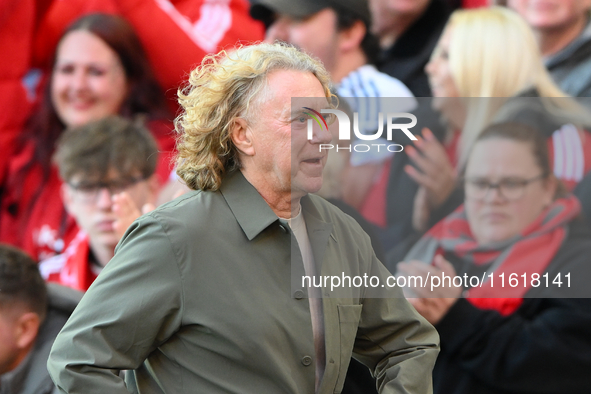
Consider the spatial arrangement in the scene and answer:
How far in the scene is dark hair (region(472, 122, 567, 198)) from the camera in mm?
2092

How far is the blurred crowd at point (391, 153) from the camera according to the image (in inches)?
80.9

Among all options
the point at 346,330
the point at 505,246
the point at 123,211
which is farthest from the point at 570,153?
the point at 123,211

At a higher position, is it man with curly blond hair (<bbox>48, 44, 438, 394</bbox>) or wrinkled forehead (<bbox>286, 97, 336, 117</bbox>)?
wrinkled forehead (<bbox>286, 97, 336, 117</bbox>)

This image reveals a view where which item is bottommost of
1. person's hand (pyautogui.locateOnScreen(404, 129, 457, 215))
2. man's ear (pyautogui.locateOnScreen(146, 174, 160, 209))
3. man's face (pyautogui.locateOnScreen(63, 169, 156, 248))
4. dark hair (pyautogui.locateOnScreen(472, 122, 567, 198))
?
man's face (pyautogui.locateOnScreen(63, 169, 156, 248))

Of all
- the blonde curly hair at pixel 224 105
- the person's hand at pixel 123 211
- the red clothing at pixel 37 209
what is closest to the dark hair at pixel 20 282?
the person's hand at pixel 123 211

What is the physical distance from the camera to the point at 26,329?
8.18 feet

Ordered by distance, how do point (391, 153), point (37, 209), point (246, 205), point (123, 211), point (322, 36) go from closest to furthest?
point (246, 205) → point (391, 153) → point (123, 211) → point (322, 36) → point (37, 209)

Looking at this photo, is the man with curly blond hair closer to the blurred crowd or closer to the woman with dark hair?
the blurred crowd

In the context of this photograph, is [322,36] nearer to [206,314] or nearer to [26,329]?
[26,329]

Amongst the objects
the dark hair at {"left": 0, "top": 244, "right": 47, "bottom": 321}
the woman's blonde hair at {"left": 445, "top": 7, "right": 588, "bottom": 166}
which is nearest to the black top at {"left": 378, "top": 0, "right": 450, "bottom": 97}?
the woman's blonde hair at {"left": 445, "top": 7, "right": 588, "bottom": 166}

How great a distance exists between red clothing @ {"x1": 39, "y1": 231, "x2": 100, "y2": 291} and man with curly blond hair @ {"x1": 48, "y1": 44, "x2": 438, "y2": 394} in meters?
1.39

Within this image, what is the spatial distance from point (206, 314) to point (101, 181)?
160 cm

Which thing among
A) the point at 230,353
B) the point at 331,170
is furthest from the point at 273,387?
the point at 331,170

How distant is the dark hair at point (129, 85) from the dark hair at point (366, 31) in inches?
39.6
